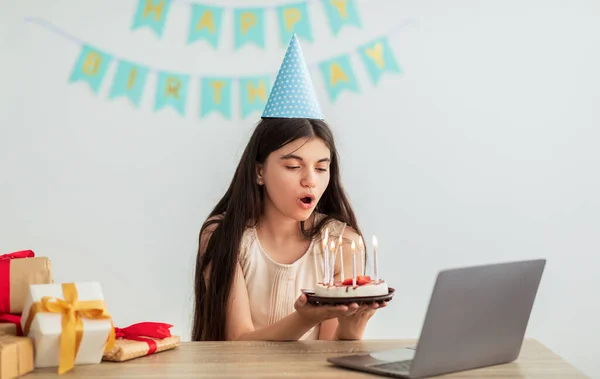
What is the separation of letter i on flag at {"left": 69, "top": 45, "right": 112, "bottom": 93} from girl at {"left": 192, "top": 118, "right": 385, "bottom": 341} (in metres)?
0.91

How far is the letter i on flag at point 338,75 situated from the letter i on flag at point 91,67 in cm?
71

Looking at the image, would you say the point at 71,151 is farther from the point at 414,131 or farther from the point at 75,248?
the point at 414,131

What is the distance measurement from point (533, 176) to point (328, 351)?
159cm

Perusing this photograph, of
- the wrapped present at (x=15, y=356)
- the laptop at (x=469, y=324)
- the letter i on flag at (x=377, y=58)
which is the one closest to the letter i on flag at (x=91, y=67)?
the letter i on flag at (x=377, y=58)

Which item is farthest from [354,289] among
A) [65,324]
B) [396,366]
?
[65,324]

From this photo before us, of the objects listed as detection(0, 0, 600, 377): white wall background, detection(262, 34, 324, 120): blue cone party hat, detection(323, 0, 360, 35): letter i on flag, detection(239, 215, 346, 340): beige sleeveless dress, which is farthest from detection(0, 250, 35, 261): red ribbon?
detection(323, 0, 360, 35): letter i on flag

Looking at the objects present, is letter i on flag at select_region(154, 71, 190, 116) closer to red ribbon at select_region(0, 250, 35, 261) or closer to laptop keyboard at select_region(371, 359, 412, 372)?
red ribbon at select_region(0, 250, 35, 261)

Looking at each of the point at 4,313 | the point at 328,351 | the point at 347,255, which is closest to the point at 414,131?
the point at 347,255

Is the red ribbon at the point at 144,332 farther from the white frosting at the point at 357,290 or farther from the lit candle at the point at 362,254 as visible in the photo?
the lit candle at the point at 362,254

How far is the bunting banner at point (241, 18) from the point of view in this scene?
2707 millimetres

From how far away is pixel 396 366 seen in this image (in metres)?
1.20

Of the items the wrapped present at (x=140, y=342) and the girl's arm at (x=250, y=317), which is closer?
the wrapped present at (x=140, y=342)

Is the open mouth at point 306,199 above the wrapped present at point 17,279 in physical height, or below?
above

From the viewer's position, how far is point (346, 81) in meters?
2.71
